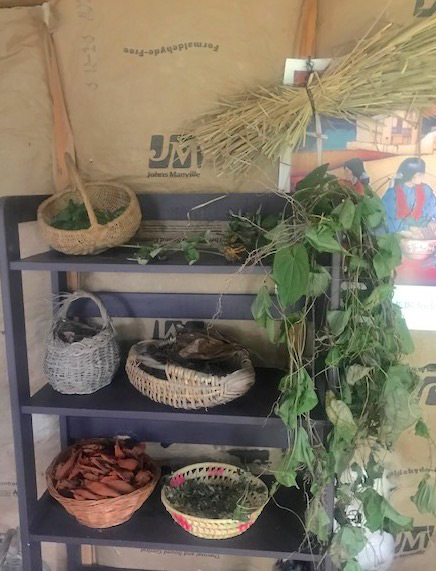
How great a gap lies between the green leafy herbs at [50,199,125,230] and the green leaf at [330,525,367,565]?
2.86 ft

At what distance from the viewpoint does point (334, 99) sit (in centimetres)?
129

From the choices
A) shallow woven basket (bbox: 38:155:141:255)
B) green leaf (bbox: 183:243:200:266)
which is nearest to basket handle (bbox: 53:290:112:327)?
shallow woven basket (bbox: 38:155:141:255)

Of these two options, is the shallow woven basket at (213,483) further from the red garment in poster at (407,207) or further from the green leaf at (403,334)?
the red garment in poster at (407,207)

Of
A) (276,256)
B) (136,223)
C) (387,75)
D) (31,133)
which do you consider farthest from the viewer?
(31,133)

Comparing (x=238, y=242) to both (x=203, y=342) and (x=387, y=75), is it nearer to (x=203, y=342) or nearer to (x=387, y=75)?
(x=203, y=342)

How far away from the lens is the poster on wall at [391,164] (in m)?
1.35

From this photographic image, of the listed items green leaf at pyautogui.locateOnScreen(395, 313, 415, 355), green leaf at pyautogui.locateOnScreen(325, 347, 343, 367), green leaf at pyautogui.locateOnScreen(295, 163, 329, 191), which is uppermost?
green leaf at pyautogui.locateOnScreen(295, 163, 329, 191)

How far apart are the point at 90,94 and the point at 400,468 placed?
1.26 meters

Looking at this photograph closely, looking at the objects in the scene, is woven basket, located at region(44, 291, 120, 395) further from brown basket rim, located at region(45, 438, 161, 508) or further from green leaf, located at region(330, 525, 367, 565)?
green leaf, located at region(330, 525, 367, 565)

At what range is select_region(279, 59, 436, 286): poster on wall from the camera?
135 centimetres

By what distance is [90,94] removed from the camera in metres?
1.43

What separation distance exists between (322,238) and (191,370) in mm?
427

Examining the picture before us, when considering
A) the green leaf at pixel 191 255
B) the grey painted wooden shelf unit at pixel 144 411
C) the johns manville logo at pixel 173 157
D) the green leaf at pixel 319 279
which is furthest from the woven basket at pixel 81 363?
the green leaf at pixel 319 279

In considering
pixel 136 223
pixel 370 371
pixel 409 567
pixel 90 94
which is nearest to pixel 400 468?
pixel 409 567
